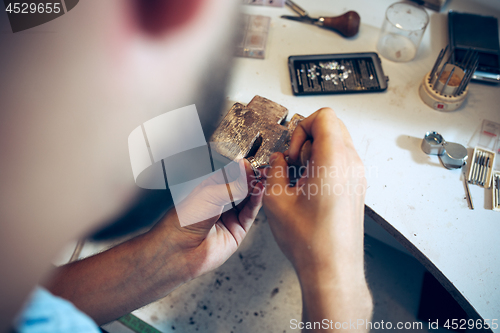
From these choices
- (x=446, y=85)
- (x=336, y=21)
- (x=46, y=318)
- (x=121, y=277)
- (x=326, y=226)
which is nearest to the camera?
(x=46, y=318)

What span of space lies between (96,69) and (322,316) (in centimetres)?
80

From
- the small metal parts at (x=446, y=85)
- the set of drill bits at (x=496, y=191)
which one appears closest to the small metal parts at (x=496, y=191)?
the set of drill bits at (x=496, y=191)

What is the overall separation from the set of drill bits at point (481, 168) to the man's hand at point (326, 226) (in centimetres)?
45

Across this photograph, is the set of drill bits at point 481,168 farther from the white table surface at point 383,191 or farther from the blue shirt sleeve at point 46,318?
the blue shirt sleeve at point 46,318

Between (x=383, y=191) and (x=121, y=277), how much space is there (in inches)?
28.7

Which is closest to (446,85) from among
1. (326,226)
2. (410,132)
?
(410,132)

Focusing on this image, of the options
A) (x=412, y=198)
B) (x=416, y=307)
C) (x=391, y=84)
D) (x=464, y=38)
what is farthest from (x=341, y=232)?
(x=464, y=38)

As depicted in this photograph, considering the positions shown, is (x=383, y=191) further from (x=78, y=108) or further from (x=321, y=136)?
(x=78, y=108)

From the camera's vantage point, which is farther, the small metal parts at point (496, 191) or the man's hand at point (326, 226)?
the small metal parts at point (496, 191)

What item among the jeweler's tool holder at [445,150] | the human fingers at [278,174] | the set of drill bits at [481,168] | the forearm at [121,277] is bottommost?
the forearm at [121,277]

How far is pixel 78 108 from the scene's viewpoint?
0.74 meters

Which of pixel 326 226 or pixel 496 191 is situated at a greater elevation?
pixel 326 226

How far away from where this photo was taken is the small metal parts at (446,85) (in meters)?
0.86

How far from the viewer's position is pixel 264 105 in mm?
839
